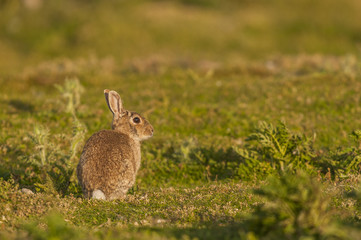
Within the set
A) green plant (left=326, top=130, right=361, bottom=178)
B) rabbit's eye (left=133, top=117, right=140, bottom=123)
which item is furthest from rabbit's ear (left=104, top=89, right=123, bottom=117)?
green plant (left=326, top=130, right=361, bottom=178)

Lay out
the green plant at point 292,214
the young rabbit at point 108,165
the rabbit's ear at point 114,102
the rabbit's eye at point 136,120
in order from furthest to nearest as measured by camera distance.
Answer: the rabbit's eye at point 136,120 < the rabbit's ear at point 114,102 < the young rabbit at point 108,165 < the green plant at point 292,214

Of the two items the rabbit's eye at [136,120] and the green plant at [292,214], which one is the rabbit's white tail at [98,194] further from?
the green plant at [292,214]

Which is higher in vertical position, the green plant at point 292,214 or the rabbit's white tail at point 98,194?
the green plant at point 292,214

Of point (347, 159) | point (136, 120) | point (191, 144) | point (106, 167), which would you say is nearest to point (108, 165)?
point (106, 167)

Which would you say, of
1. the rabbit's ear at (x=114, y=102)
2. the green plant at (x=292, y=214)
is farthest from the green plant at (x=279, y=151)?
the green plant at (x=292, y=214)

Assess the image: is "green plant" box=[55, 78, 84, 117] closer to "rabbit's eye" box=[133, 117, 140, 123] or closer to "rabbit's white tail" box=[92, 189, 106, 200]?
"rabbit's eye" box=[133, 117, 140, 123]

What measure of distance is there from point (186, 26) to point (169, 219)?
97.2 ft

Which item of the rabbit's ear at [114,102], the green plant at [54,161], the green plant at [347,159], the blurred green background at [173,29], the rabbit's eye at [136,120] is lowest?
the green plant at [54,161]

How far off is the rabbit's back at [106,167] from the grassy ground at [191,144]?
1.22 feet

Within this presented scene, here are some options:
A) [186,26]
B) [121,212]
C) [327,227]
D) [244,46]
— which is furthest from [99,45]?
[327,227]

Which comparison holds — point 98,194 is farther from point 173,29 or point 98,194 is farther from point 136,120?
point 173,29

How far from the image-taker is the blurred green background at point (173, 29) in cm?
3114

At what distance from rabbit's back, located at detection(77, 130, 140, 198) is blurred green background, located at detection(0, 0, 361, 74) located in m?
18.5

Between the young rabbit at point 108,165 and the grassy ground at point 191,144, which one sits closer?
the grassy ground at point 191,144
